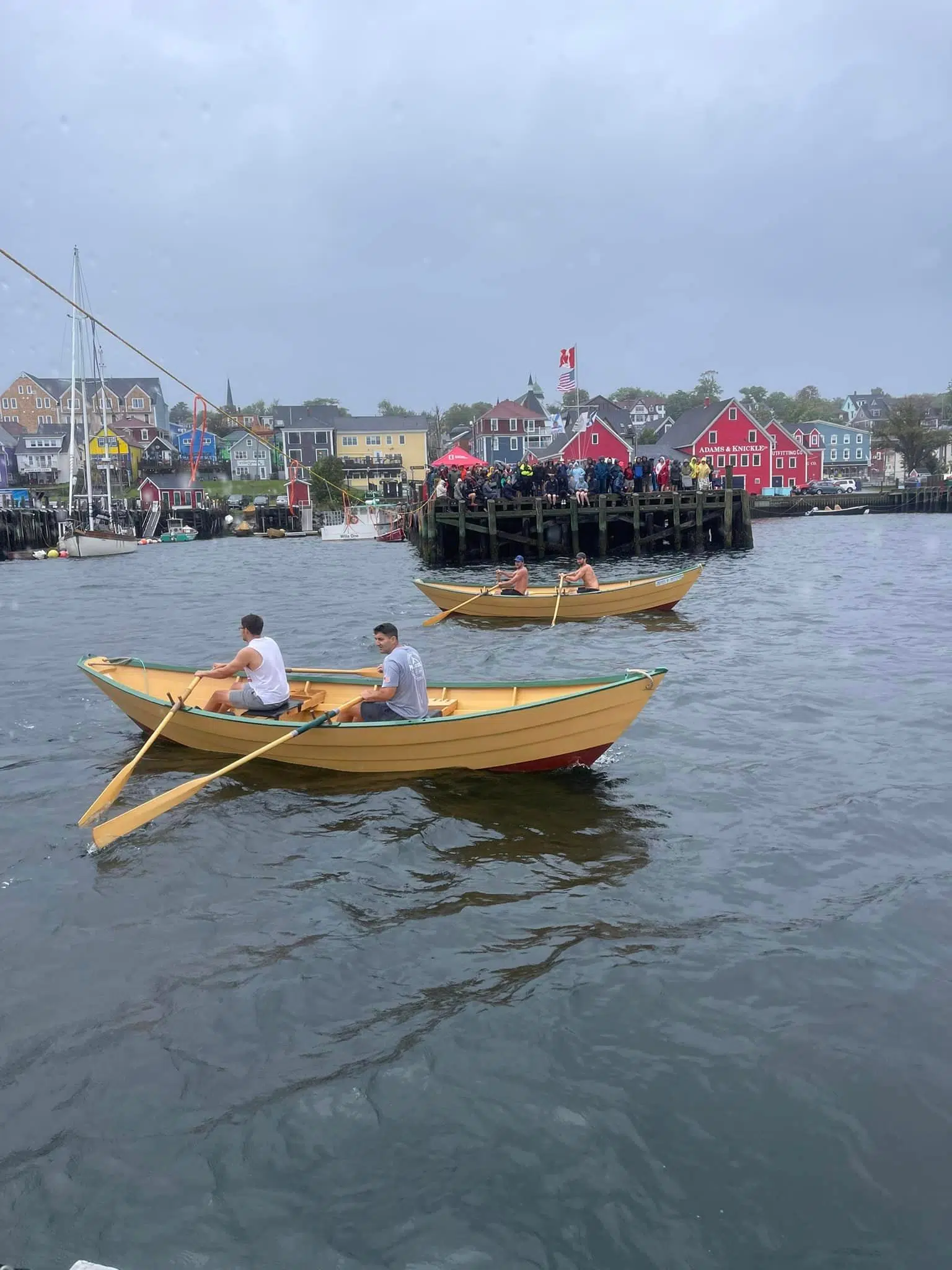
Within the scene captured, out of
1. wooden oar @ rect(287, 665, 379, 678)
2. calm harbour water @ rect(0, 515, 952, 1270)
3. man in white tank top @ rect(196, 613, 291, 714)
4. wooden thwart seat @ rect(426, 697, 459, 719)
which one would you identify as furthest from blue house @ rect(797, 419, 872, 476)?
man in white tank top @ rect(196, 613, 291, 714)

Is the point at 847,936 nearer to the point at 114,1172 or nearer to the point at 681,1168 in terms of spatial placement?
the point at 681,1168

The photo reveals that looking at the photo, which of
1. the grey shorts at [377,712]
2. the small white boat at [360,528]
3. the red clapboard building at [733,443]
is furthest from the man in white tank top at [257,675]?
the red clapboard building at [733,443]

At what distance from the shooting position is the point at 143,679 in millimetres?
12477

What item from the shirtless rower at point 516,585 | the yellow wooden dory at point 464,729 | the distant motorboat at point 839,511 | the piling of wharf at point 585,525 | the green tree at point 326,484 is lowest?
the yellow wooden dory at point 464,729

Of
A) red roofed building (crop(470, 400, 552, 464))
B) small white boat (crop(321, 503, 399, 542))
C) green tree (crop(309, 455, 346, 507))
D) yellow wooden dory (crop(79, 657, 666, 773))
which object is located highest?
red roofed building (crop(470, 400, 552, 464))

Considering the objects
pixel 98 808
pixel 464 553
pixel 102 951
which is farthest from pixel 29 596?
pixel 102 951

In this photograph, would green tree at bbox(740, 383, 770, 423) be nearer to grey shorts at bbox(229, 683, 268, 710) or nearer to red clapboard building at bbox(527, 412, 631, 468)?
red clapboard building at bbox(527, 412, 631, 468)

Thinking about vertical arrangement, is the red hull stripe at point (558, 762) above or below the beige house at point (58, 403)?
below

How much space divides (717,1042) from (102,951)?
433 centimetres

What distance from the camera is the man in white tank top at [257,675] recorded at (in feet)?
34.7

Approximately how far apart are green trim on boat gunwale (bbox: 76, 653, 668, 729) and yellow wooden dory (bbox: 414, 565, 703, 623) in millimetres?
9099

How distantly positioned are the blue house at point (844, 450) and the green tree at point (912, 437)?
244 inches

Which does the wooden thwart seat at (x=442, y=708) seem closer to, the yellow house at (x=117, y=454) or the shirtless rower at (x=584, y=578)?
the shirtless rower at (x=584, y=578)

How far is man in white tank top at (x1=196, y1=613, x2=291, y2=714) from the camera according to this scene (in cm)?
1058
